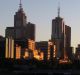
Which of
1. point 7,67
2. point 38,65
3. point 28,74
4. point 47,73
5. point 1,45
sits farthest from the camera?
point 1,45

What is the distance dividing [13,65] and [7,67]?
5132 mm

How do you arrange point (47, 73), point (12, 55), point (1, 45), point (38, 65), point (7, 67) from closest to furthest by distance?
point (47, 73) < point (7, 67) < point (38, 65) < point (1, 45) < point (12, 55)

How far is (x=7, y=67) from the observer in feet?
426


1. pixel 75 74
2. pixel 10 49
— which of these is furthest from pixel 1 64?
pixel 10 49

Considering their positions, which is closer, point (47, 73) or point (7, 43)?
point (47, 73)

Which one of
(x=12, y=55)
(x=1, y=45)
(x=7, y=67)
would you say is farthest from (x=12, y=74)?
(x=12, y=55)

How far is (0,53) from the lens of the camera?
179 m

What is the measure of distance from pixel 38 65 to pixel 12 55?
58168 mm

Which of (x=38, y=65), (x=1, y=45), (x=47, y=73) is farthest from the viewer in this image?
(x=1, y=45)

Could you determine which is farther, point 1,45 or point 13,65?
point 1,45

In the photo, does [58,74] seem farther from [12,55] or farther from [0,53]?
[12,55]

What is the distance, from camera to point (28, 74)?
350 feet

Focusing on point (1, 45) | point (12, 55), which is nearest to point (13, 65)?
point (1, 45)

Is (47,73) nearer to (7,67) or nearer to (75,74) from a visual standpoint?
(75,74)
